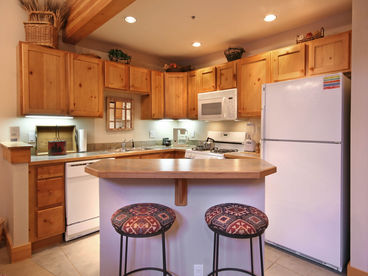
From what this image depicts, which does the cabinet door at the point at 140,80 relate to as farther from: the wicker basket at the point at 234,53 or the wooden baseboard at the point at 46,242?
the wooden baseboard at the point at 46,242

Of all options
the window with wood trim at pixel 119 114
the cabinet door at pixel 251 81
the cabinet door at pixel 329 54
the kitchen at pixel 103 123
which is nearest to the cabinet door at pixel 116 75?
the window with wood trim at pixel 119 114

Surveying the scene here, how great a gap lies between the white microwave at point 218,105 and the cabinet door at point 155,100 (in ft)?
2.27

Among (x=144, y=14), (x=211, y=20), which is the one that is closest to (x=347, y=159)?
(x=211, y=20)

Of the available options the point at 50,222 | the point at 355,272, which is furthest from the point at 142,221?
the point at 355,272

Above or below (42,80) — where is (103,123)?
below

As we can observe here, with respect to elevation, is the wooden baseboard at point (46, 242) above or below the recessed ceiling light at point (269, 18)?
below

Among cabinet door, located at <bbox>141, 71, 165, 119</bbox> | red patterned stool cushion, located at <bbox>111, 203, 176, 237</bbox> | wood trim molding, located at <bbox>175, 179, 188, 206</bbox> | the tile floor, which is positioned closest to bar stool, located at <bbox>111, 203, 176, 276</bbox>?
red patterned stool cushion, located at <bbox>111, 203, 176, 237</bbox>

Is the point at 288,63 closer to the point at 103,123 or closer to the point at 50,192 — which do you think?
the point at 103,123

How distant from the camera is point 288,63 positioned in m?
2.74

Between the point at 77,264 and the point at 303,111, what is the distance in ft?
8.68

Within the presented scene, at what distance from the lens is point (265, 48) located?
329 cm

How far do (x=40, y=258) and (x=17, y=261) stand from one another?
192 mm

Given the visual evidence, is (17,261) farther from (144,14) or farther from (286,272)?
(144,14)

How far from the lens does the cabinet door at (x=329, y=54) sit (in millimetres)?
2316
